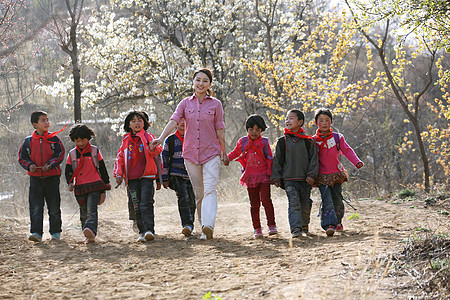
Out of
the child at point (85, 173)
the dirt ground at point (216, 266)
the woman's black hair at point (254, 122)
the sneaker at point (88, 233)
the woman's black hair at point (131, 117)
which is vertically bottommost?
the dirt ground at point (216, 266)

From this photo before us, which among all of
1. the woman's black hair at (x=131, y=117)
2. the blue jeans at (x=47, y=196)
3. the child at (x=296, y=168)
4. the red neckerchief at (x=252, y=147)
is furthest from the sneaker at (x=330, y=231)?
the blue jeans at (x=47, y=196)

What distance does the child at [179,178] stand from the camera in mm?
7121

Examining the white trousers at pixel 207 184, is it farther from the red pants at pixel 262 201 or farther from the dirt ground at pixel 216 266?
the red pants at pixel 262 201

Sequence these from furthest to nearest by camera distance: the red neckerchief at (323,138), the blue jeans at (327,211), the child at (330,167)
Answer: the red neckerchief at (323,138) → the child at (330,167) → the blue jeans at (327,211)

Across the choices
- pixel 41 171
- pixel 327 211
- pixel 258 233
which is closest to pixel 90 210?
pixel 41 171

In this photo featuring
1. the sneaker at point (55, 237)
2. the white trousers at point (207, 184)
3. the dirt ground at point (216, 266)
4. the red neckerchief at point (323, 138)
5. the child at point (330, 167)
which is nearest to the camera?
the dirt ground at point (216, 266)

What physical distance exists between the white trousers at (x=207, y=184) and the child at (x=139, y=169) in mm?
694

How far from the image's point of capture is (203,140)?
251 inches

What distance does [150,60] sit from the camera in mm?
19109

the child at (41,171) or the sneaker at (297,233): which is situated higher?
the child at (41,171)

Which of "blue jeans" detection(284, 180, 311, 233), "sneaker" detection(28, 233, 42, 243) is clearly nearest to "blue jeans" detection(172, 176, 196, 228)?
"blue jeans" detection(284, 180, 311, 233)

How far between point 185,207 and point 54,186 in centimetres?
186

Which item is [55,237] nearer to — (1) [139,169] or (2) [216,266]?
(1) [139,169]

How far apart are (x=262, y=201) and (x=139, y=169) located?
1.68 meters
